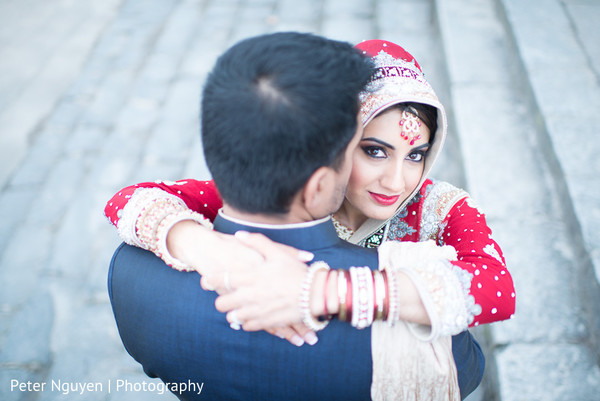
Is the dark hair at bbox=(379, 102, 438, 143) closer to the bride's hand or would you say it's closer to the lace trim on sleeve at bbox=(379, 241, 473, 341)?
the lace trim on sleeve at bbox=(379, 241, 473, 341)

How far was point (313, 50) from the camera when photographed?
38.0 inches

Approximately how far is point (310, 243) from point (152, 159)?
291cm

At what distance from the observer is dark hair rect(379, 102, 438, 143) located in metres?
1.45

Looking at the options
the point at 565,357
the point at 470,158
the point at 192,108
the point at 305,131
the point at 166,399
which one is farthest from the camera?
the point at 192,108

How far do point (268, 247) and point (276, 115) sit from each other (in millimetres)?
298

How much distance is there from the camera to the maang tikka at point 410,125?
1.46 meters

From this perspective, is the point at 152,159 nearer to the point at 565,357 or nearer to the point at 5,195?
the point at 5,195

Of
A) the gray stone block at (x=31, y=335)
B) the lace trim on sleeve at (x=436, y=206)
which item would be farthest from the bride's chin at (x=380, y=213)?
the gray stone block at (x=31, y=335)

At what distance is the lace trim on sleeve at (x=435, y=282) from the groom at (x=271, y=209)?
0.07 meters

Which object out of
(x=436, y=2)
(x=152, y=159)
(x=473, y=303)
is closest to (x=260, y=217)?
(x=473, y=303)

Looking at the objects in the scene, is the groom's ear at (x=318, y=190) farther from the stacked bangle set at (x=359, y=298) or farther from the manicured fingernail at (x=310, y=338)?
the manicured fingernail at (x=310, y=338)

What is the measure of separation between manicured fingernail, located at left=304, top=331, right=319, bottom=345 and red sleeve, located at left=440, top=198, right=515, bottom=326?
0.39 meters

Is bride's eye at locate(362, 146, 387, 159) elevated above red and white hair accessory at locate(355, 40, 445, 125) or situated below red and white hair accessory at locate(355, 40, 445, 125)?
below

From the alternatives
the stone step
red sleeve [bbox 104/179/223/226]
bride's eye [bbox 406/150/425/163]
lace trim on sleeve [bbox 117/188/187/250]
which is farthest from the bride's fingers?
the stone step
